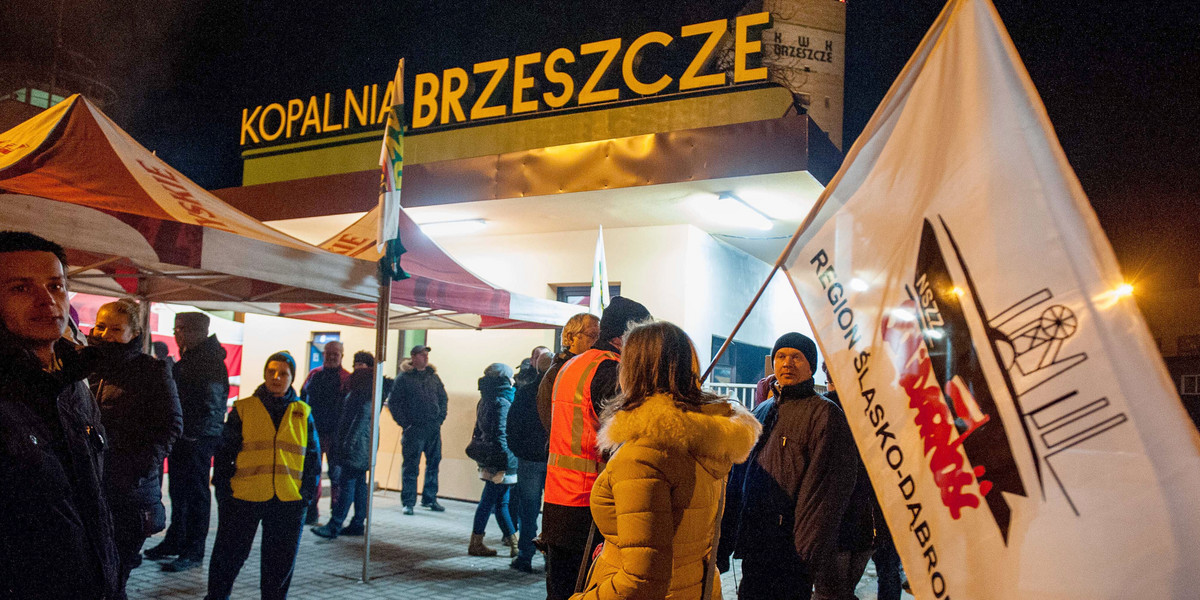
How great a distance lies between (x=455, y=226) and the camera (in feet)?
40.8

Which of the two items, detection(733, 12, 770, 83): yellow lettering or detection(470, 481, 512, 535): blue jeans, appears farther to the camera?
detection(733, 12, 770, 83): yellow lettering

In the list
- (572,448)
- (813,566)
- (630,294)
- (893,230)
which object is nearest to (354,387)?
(630,294)

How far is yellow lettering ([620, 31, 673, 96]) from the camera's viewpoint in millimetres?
11164

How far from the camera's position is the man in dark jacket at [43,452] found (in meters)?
2.04

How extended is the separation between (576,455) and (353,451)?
4956mm

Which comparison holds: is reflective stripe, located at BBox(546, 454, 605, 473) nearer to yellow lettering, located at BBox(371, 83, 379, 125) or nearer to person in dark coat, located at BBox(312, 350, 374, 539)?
A: person in dark coat, located at BBox(312, 350, 374, 539)

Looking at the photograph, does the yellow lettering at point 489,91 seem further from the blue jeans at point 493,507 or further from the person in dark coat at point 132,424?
the person in dark coat at point 132,424

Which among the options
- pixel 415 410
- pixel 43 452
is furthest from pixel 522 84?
pixel 43 452

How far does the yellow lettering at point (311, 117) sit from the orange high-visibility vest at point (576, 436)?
12130mm

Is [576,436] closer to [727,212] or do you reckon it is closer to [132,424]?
[132,424]

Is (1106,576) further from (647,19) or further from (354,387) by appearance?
(647,19)

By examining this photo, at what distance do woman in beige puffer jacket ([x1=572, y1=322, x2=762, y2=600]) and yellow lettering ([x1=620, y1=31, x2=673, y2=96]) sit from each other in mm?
8987

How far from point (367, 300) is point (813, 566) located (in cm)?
453

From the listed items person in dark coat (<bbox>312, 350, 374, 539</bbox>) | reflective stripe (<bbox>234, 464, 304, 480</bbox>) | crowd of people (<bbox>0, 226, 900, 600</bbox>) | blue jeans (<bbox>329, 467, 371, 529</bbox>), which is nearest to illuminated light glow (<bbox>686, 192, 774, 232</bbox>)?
crowd of people (<bbox>0, 226, 900, 600</bbox>)
